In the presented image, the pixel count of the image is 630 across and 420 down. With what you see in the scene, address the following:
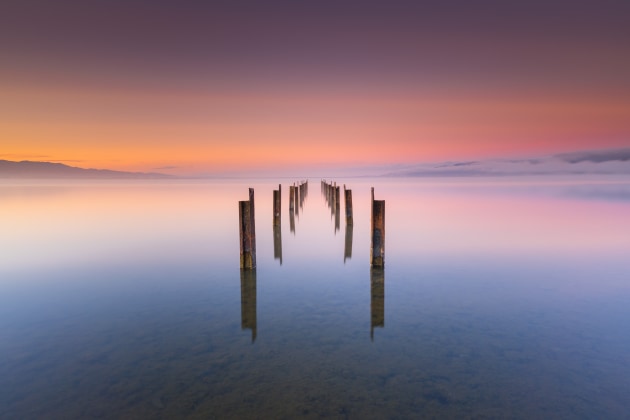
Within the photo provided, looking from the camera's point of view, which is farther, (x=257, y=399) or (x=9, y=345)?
(x=9, y=345)

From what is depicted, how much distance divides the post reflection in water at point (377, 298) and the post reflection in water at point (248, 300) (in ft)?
6.49

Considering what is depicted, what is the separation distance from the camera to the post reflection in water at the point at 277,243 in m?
13.3

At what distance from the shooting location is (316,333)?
6578 millimetres

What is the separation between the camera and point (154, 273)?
36.1 feet

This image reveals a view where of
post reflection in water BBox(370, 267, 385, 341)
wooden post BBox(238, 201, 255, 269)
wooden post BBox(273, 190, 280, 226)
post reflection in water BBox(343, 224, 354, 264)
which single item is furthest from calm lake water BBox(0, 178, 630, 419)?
wooden post BBox(273, 190, 280, 226)

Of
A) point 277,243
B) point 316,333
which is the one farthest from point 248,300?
point 277,243

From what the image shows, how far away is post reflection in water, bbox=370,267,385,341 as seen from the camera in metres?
7.11

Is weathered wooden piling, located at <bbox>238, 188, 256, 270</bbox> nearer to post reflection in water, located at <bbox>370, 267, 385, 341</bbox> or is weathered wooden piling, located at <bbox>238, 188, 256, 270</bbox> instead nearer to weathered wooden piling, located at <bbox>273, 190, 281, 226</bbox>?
post reflection in water, located at <bbox>370, 267, 385, 341</bbox>

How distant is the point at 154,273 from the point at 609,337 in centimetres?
958

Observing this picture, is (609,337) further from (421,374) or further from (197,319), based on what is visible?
(197,319)

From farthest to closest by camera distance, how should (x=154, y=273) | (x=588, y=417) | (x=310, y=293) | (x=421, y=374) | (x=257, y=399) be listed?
(x=154, y=273)
(x=310, y=293)
(x=421, y=374)
(x=257, y=399)
(x=588, y=417)

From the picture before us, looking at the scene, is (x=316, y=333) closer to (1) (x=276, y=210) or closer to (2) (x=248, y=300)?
(2) (x=248, y=300)

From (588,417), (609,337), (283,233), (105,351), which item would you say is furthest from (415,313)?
(283,233)

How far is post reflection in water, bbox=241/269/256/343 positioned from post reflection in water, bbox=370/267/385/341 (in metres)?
1.98
